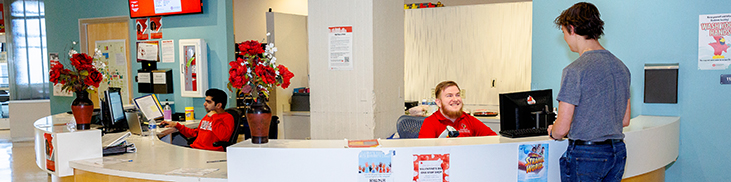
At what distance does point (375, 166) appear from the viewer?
2.16 metres

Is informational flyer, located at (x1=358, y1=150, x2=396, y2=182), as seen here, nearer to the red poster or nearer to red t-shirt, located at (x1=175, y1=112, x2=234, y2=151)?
red t-shirt, located at (x1=175, y1=112, x2=234, y2=151)

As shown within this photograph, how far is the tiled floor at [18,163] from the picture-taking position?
212 inches

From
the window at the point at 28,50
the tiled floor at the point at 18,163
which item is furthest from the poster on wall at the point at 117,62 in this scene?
the window at the point at 28,50

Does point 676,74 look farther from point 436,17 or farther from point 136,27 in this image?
point 136,27

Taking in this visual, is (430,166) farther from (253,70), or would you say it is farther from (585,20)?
(253,70)

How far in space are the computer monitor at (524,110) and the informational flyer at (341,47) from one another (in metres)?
1.63

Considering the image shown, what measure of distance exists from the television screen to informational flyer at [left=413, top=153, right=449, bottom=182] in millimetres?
4152

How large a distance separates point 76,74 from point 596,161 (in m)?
3.38

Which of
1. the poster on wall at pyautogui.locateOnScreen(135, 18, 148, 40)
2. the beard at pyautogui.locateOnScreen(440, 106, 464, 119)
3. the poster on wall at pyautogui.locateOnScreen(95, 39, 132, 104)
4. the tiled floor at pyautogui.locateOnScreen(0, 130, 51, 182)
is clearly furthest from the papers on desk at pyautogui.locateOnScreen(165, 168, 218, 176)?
the poster on wall at pyautogui.locateOnScreen(95, 39, 132, 104)

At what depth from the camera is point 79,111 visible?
123 inches

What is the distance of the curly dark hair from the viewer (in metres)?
1.94

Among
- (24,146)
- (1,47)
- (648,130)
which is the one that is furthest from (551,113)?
(1,47)

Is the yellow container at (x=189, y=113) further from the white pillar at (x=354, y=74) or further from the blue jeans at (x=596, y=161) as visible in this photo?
the blue jeans at (x=596, y=161)

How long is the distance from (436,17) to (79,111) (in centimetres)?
409
